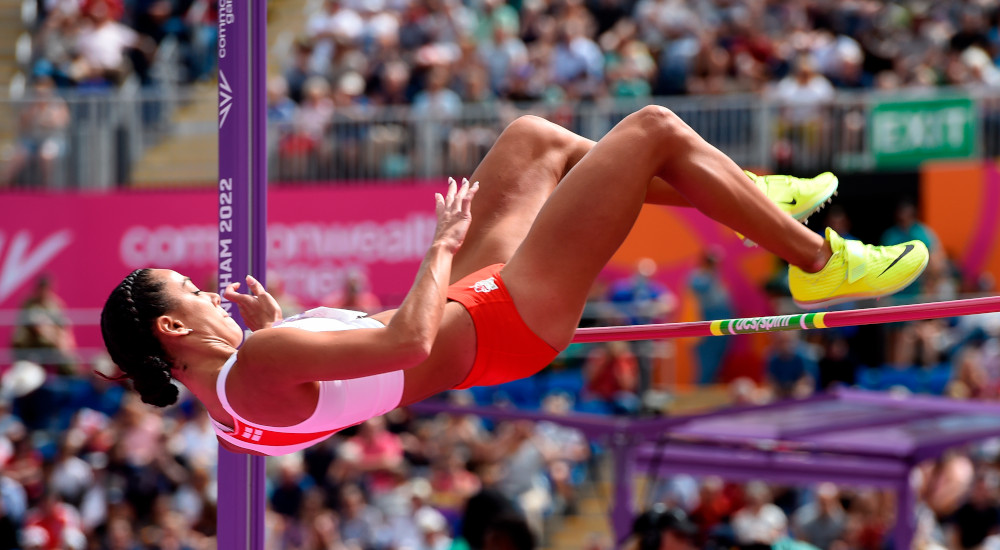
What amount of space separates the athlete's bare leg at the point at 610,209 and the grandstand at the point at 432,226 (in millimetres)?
4907

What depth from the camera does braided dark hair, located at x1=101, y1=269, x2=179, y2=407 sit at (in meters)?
4.06

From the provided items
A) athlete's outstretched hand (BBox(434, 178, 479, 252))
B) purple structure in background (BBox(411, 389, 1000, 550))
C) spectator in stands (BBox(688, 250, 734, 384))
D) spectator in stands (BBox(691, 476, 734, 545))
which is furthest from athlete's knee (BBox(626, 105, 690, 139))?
spectator in stands (BBox(688, 250, 734, 384))

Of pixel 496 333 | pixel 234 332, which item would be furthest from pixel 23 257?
pixel 496 333

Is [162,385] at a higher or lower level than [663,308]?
higher

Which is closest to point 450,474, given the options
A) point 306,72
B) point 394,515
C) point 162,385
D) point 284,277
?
point 394,515

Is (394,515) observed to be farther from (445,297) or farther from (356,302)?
(445,297)

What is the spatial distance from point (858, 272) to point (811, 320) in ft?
0.63

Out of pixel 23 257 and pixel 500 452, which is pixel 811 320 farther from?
pixel 23 257

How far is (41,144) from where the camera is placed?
1359 centimetres

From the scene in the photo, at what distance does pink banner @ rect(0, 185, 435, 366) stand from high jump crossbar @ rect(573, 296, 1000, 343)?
838 cm

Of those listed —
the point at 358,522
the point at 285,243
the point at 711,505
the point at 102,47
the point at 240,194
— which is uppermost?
the point at 102,47

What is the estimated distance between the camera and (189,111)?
14.6 m

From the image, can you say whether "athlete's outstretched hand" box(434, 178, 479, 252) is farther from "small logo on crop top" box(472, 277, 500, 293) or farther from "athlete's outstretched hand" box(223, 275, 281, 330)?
"athlete's outstretched hand" box(223, 275, 281, 330)

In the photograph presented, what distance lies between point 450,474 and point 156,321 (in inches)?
272
